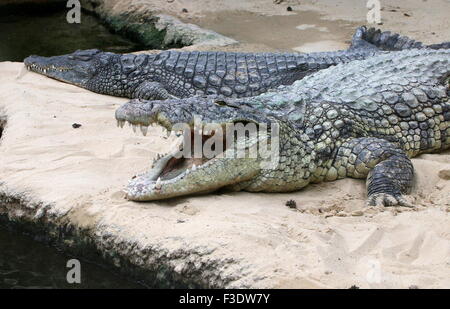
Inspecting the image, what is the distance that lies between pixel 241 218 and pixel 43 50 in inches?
265

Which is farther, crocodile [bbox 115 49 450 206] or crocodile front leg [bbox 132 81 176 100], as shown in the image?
crocodile front leg [bbox 132 81 176 100]

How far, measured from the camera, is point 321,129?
221 inches

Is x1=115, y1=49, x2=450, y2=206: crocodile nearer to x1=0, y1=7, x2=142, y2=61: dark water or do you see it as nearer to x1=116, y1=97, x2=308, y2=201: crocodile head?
x1=116, y1=97, x2=308, y2=201: crocodile head

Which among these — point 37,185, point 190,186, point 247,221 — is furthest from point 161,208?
point 37,185

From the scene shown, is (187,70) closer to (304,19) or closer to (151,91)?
(151,91)

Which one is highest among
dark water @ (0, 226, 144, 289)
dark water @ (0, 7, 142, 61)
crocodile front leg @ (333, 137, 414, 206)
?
crocodile front leg @ (333, 137, 414, 206)

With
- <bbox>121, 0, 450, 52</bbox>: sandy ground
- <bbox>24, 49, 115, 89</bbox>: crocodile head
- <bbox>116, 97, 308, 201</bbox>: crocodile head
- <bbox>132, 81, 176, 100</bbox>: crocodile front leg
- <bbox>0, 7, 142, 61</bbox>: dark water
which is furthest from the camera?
<bbox>0, 7, 142, 61</bbox>: dark water

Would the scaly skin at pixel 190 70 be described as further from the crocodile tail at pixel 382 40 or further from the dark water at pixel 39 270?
the dark water at pixel 39 270

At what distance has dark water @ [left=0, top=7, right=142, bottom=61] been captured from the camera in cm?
1081

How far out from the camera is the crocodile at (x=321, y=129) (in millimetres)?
5078

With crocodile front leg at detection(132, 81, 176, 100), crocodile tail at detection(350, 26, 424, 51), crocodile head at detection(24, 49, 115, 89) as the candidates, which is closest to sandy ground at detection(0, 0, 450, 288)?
crocodile front leg at detection(132, 81, 176, 100)

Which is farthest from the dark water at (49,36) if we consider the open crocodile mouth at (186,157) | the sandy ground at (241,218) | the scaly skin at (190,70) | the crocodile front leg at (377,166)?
the crocodile front leg at (377,166)

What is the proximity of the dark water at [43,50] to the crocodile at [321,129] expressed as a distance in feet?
2.06

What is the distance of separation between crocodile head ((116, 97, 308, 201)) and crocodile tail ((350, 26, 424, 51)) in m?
4.03
